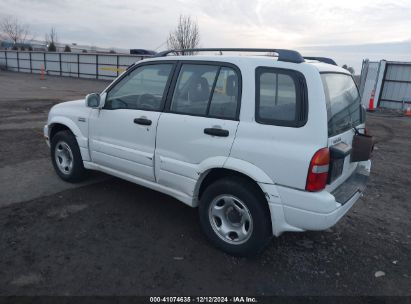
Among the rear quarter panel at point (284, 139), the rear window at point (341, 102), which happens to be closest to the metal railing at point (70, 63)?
the rear window at point (341, 102)

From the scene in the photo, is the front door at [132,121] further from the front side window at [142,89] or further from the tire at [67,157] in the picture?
the tire at [67,157]

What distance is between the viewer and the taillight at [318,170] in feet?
8.59

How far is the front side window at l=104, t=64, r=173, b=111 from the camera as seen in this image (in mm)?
3643

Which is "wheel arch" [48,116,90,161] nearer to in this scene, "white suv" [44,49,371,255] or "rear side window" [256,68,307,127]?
"white suv" [44,49,371,255]

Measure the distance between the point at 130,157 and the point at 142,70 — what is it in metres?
1.05

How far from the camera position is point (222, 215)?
3262mm

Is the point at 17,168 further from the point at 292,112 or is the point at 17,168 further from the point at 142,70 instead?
the point at 292,112

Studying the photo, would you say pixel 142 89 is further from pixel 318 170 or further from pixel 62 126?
pixel 318 170

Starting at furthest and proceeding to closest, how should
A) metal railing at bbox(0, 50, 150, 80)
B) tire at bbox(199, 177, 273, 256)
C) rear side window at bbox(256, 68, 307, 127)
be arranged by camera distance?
metal railing at bbox(0, 50, 150, 80), tire at bbox(199, 177, 273, 256), rear side window at bbox(256, 68, 307, 127)

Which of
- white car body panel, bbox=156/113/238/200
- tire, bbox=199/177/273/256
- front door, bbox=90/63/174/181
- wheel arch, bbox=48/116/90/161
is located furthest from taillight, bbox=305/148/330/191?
wheel arch, bbox=48/116/90/161

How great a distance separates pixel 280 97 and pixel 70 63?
1319 inches

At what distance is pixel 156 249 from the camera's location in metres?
3.32

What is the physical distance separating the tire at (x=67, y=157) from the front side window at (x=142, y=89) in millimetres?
935

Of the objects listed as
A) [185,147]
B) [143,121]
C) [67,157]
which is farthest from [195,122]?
[67,157]
